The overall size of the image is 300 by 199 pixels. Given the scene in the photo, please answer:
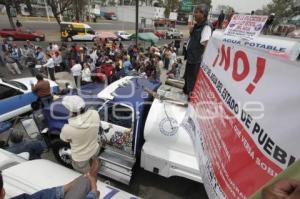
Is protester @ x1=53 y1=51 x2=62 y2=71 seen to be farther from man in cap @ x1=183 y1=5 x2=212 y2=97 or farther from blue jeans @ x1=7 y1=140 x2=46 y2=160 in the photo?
man in cap @ x1=183 y1=5 x2=212 y2=97

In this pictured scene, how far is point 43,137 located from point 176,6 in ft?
225

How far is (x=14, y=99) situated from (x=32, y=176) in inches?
182

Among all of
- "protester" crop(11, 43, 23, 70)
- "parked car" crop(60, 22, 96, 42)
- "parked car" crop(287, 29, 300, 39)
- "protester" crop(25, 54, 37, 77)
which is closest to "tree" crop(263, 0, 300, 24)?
"parked car" crop(287, 29, 300, 39)

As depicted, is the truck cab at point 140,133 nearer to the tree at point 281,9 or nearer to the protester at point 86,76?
the tree at point 281,9

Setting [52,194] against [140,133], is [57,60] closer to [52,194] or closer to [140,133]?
[140,133]

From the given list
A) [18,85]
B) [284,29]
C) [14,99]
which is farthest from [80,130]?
[18,85]

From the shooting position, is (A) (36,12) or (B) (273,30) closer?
(B) (273,30)

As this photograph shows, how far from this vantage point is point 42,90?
769 centimetres

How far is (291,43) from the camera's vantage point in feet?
12.1

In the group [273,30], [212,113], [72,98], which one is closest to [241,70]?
[212,113]

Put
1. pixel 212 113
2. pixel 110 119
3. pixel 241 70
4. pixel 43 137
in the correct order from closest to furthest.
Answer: pixel 241 70 < pixel 212 113 < pixel 110 119 < pixel 43 137

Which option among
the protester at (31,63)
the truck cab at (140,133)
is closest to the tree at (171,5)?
the protester at (31,63)

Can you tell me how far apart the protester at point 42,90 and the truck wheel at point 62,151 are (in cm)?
236

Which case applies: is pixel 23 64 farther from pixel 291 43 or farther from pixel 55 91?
pixel 291 43
